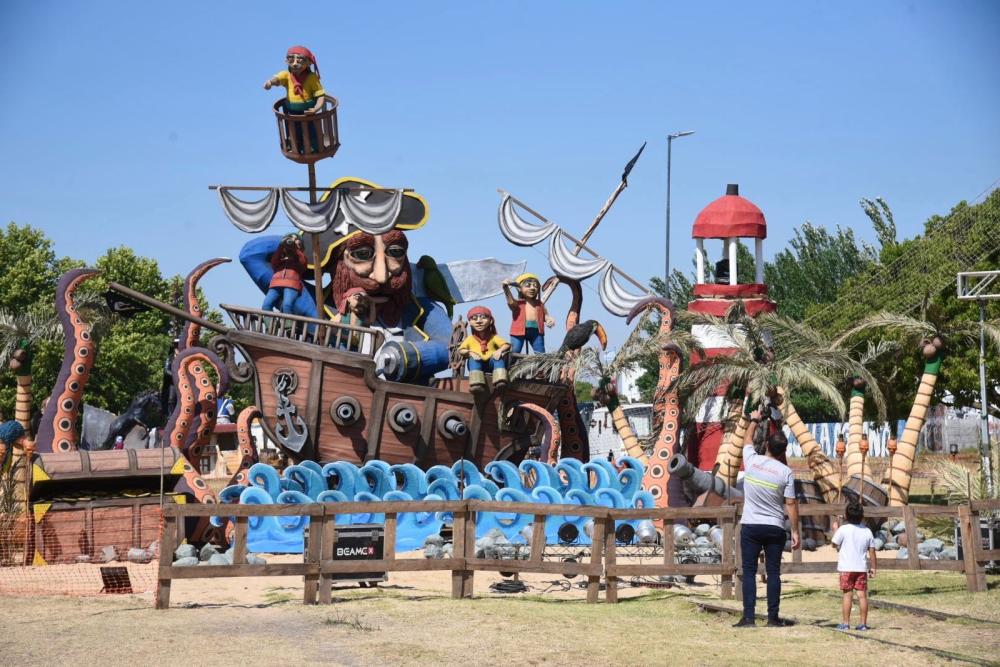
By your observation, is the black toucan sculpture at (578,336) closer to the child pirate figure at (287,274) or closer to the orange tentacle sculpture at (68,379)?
the child pirate figure at (287,274)

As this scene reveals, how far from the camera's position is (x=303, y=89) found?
904 inches

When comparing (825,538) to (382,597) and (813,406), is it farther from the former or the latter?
(813,406)

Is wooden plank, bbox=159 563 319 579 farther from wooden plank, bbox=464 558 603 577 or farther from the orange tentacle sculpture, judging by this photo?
the orange tentacle sculpture

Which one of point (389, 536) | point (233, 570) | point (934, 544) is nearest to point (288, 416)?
point (389, 536)

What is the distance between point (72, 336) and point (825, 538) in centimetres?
1217

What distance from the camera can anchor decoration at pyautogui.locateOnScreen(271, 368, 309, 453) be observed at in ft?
69.6

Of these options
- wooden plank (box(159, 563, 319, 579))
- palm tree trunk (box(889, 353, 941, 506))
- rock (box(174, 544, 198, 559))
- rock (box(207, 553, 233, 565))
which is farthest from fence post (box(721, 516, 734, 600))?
palm tree trunk (box(889, 353, 941, 506))

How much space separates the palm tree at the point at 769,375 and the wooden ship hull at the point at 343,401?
11.9ft

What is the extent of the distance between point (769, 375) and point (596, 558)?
7672 millimetres

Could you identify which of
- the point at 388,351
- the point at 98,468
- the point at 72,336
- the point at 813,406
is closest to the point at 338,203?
the point at 388,351

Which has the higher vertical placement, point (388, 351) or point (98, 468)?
point (388, 351)

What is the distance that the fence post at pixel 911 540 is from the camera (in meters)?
12.4

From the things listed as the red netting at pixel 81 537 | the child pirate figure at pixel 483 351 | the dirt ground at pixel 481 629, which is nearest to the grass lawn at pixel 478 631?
the dirt ground at pixel 481 629

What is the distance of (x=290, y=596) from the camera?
12312 mm
